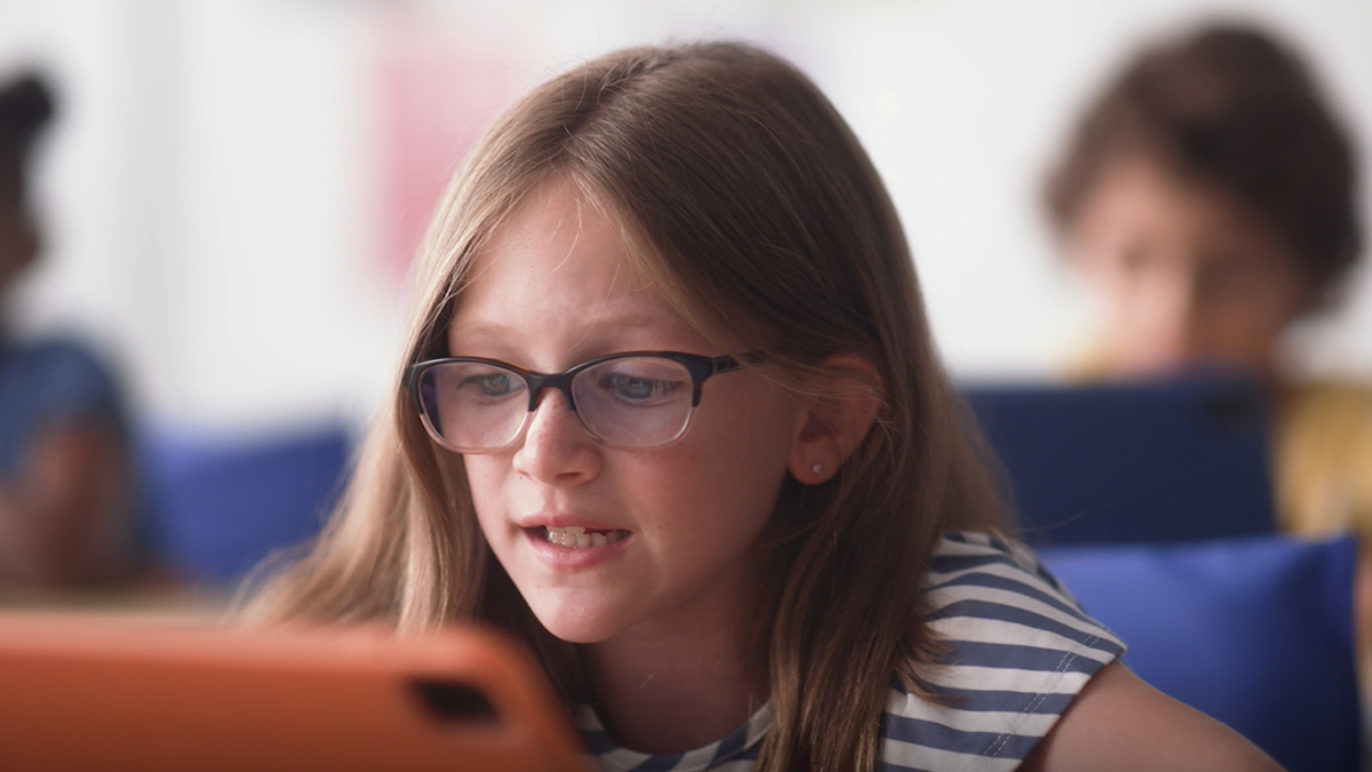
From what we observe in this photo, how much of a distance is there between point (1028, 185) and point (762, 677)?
1.85m

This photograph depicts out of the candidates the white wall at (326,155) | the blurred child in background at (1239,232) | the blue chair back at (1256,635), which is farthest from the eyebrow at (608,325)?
the white wall at (326,155)

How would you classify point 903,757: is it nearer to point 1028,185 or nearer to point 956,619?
point 956,619

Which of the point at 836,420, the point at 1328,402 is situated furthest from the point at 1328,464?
Answer: the point at 836,420

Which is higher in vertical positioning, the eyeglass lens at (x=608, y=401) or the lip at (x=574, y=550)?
the eyeglass lens at (x=608, y=401)

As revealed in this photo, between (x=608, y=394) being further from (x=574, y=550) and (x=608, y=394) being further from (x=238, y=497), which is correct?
(x=238, y=497)

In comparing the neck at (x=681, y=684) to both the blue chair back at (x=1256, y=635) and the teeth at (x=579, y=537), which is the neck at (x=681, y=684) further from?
the blue chair back at (x=1256, y=635)

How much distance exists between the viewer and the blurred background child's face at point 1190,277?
1654 mm

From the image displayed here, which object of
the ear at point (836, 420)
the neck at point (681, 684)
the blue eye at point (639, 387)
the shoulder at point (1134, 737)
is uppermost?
the blue eye at point (639, 387)

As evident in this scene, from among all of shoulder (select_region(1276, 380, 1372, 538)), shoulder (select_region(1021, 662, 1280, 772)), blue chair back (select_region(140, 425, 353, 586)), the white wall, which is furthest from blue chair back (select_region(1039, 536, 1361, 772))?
the white wall

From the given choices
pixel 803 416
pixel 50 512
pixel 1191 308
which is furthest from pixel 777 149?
pixel 50 512

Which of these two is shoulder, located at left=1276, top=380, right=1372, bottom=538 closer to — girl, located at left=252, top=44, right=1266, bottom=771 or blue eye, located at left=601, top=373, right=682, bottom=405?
girl, located at left=252, top=44, right=1266, bottom=771

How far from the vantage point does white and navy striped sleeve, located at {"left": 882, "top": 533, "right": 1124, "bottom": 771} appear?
729mm

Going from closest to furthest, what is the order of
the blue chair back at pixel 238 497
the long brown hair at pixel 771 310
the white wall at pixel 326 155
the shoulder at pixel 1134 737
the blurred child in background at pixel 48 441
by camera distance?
1. the shoulder at pixel 1134 737
2. the long brown hair at pixel 771 310
3. the blurred child in background at pixel 48 441
4. the blue chair back at pixel 238 497
5. the white wall at pixel 326 155

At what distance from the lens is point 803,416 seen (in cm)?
85
